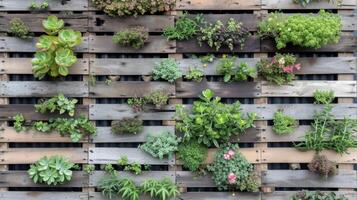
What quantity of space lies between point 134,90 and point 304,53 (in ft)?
6.82

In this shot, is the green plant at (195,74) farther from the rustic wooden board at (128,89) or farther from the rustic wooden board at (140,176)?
the rustic wooden board at (140,176)

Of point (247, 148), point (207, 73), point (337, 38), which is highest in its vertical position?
point (337, 38)

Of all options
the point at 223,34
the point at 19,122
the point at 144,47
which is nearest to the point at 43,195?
the point at 19,122

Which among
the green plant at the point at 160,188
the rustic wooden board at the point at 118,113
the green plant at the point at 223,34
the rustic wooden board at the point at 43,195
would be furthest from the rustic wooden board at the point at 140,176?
the green plant at the point at 223,34

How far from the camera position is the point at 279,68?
5.60 meters

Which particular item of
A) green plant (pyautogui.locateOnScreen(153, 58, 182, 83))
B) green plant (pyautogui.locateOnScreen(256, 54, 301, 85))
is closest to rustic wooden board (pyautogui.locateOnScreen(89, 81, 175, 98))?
green plant (pyautogui.locateOnScreen(153, 58, 182, 83))

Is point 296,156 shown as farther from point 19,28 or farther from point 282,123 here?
point 19,28

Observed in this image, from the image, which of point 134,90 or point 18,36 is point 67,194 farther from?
point 18,36

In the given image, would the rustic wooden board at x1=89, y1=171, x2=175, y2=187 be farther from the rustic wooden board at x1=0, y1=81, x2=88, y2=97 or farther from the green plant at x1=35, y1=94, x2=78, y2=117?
the rustic wooden board at x1=0, y1=81, x2=88, y2=97

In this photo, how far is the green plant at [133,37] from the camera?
5.56m

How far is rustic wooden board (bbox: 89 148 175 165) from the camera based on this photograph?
18.7 feet

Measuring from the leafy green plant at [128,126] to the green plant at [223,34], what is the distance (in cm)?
119

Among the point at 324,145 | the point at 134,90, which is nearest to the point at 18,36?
the point at 134,90

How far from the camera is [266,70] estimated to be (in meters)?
5.63
